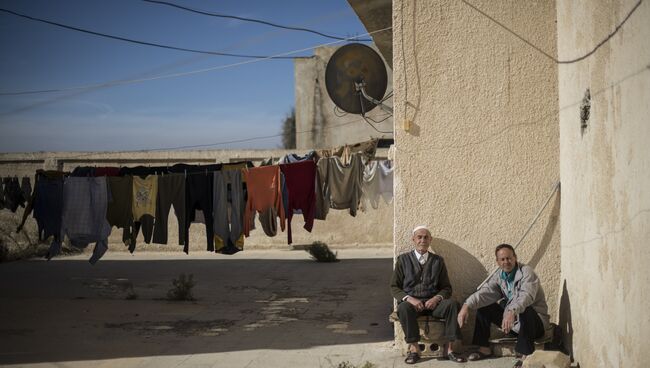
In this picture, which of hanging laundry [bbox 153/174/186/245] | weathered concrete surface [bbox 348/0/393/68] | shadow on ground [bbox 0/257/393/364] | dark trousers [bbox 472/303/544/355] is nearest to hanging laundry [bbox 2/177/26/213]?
shadow on ground [bbox 0/257/393/364]

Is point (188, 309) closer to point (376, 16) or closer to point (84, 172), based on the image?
point (84, 172)

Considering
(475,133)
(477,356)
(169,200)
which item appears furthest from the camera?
(169,200)

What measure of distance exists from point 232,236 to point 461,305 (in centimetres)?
411

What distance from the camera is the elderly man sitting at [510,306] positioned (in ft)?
18.5

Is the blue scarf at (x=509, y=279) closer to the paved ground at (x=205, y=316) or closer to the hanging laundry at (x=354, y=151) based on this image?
the paved ground at (x=205, y=316)

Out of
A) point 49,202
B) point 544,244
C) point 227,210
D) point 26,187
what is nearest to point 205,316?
point 227,210

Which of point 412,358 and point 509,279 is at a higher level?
point 509,279

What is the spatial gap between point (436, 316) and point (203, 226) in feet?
41.1

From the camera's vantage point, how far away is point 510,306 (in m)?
5.64

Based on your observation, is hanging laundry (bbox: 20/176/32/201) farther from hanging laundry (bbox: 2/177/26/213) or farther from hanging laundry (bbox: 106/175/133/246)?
hanging laundry (bbox: 106/175/133/246)

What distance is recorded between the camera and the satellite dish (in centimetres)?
977

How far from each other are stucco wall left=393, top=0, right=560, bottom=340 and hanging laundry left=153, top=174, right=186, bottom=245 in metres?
4.28

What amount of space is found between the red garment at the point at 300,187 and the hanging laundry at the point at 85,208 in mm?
2873

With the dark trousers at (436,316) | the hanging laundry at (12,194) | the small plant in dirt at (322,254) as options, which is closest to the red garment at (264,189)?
the dark trousers at (436,316)
